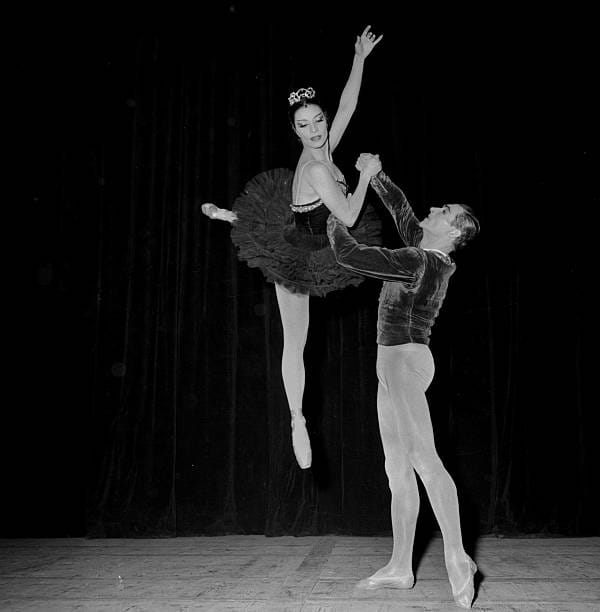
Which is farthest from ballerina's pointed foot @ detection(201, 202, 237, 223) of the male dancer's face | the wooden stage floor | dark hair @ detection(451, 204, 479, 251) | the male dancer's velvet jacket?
the wooden stage floor

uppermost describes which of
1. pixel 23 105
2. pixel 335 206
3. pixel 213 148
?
pixel 23 105

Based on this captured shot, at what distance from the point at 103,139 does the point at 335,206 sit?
3069 mm

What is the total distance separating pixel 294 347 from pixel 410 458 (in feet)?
2.29

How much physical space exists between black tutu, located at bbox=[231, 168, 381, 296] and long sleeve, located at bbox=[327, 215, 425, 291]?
0.20 meters

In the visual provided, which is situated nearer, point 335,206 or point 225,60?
point 335,206

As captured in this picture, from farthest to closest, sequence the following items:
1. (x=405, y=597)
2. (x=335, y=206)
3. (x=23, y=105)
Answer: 1. (x=23, y=105)
2. (x=405, y=597)
3. (x=335, y=206)

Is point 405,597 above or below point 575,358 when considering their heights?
below

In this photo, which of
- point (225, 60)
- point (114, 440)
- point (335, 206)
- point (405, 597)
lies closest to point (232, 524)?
point (114, 440)

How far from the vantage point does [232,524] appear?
4609 mm

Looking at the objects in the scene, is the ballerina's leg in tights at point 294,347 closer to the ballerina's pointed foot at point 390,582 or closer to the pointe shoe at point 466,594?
the ballerina's pointed foot at point 390,582

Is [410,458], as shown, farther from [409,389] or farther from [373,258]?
[373,258]

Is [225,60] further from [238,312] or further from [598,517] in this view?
[598,517]

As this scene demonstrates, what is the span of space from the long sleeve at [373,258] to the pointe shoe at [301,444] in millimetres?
736

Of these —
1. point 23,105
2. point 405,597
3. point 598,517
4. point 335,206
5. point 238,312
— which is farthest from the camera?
point 23,105
